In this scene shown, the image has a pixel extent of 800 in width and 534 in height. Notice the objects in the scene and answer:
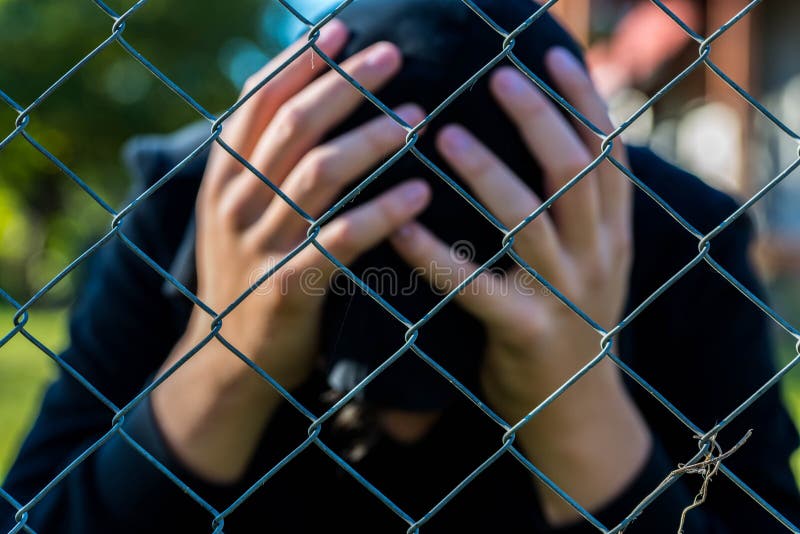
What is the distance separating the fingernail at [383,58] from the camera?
4.44ft

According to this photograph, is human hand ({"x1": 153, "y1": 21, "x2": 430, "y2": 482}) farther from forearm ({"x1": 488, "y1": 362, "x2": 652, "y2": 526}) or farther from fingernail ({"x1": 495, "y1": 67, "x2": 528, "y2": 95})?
forearm ({"x1": 488, "y1": 362, "x2": 652, "y2": 526})

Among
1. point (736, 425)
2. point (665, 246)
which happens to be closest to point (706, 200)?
point (665, 246)

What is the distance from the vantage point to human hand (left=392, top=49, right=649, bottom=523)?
136cm

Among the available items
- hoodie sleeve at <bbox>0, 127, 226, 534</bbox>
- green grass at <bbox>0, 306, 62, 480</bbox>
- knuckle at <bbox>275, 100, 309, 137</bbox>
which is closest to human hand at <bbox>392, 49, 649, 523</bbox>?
knuckle at <bbox>275, 100, 309, 137</bbox>

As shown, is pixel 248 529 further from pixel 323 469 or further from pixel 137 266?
pixel 137 266

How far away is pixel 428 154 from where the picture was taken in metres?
1.39

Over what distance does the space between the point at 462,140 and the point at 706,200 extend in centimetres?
67

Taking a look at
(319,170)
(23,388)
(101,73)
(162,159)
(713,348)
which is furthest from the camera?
(101,73)

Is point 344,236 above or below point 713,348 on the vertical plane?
above

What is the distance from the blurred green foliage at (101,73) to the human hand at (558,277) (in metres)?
21.6

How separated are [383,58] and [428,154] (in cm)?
17

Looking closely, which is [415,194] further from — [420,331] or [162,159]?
[162,159]

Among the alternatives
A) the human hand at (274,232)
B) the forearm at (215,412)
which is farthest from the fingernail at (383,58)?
the forearm at (215,412)

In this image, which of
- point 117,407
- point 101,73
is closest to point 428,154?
point 117,407
